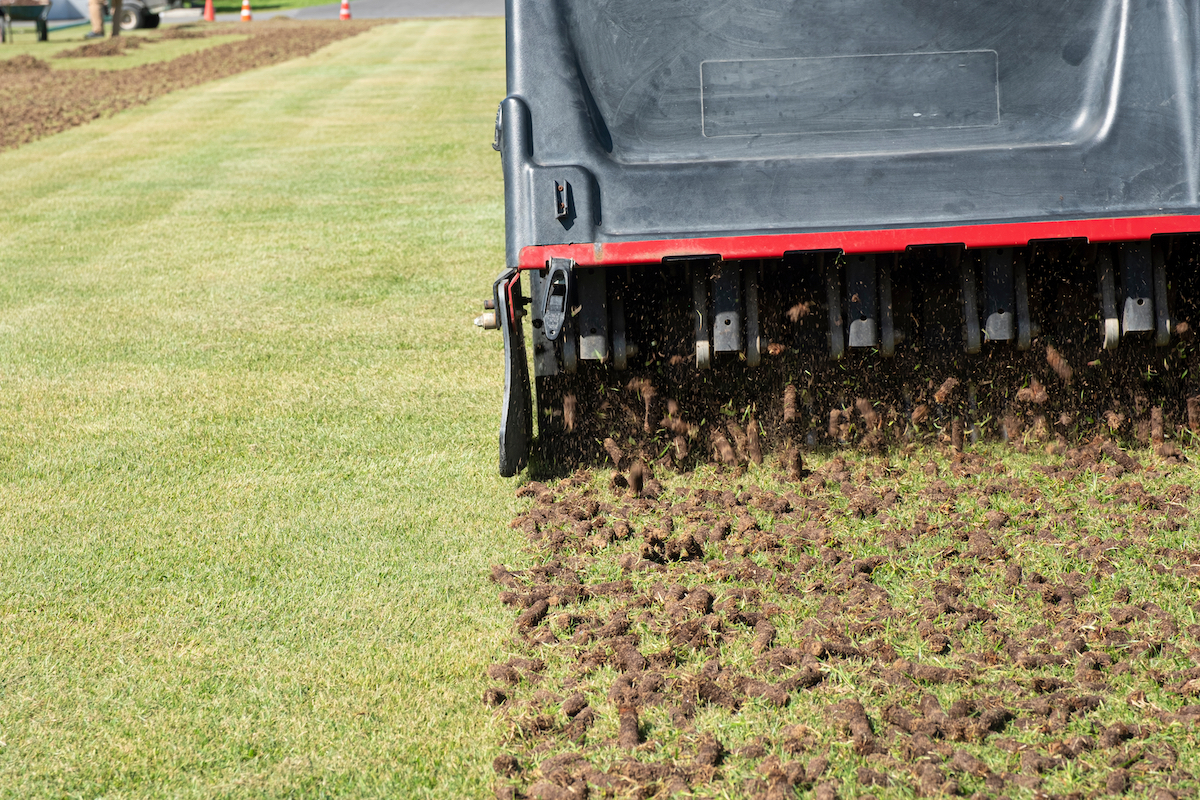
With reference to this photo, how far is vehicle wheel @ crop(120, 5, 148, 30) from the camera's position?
29891mm

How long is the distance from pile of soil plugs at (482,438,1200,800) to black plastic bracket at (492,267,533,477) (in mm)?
190

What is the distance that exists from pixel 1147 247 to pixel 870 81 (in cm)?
120

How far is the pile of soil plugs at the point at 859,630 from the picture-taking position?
9.18ft

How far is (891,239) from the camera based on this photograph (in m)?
4.16

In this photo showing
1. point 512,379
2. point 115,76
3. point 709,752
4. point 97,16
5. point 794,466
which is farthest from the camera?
point 97,16

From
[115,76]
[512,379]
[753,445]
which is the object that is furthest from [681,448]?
[115,76]

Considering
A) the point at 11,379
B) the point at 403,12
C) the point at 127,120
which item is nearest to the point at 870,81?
the point at 11,379

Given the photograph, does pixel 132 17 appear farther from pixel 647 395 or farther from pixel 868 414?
pixel 868 414

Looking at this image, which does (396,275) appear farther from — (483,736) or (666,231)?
(483,736)

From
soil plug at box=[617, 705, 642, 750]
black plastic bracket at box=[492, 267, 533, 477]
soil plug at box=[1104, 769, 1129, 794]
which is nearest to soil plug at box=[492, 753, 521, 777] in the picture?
soil plug at box=[617, 705, 642, 750]

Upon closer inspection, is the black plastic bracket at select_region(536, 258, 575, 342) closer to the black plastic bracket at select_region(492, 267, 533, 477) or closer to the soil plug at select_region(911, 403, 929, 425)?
the black plastic bracket at select_region(492, 267, 533, 477)

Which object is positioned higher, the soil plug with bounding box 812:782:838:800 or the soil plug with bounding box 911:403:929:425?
the soil plug with bounding box 911:403:929:425

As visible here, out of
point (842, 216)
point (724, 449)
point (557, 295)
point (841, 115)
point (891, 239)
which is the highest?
point (841, 115)

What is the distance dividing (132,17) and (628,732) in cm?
3144
